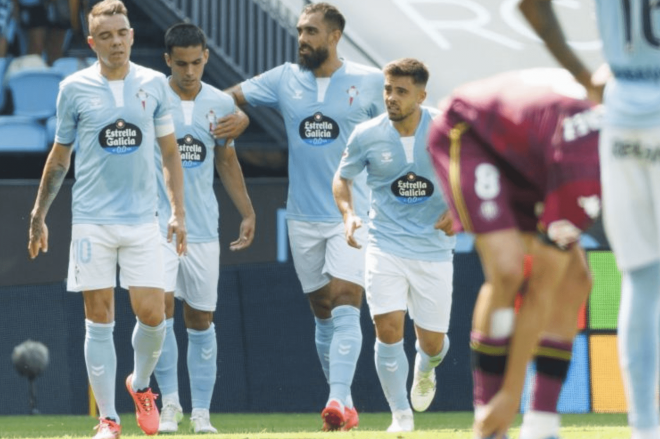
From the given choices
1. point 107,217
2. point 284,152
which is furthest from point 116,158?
point 284,152

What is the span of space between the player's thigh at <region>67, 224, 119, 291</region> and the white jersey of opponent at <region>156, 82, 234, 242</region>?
1519 mm

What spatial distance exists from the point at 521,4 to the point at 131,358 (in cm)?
639

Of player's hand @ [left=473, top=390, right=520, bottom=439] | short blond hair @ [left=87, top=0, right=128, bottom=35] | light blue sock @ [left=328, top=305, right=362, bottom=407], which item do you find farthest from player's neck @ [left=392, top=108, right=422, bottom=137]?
player's hand @ [left=473, top=390, right=520, bottom=439]

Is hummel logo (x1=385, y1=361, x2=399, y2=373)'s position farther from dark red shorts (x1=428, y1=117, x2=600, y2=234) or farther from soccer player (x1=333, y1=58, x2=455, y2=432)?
dark red shorts (x1=428, y1=117, x2=600, y2=234)

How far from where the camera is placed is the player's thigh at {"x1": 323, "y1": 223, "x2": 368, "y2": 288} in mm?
8836

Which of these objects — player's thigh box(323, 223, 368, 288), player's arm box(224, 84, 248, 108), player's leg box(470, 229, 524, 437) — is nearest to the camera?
player's leg box(470, 229, 524, 437)

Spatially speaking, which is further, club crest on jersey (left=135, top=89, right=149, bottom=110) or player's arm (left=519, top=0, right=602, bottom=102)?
club crest on jersey (left=135, top=89, right=149, bottom=110)

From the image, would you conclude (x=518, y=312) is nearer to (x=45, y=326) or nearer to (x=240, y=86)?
(x=240, y=86)

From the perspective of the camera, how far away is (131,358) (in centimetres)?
1073

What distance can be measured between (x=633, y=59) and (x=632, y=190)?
42 cm

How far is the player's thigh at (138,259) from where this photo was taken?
24.6ft

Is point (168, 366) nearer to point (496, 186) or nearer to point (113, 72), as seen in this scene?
point (113, 72)

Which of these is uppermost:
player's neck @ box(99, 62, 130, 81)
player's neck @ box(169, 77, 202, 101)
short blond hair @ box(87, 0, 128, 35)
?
short blond hair @ box(87, 0, 128, 35)

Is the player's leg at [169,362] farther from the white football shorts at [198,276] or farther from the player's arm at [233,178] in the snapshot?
the player's arm at [233,178]
